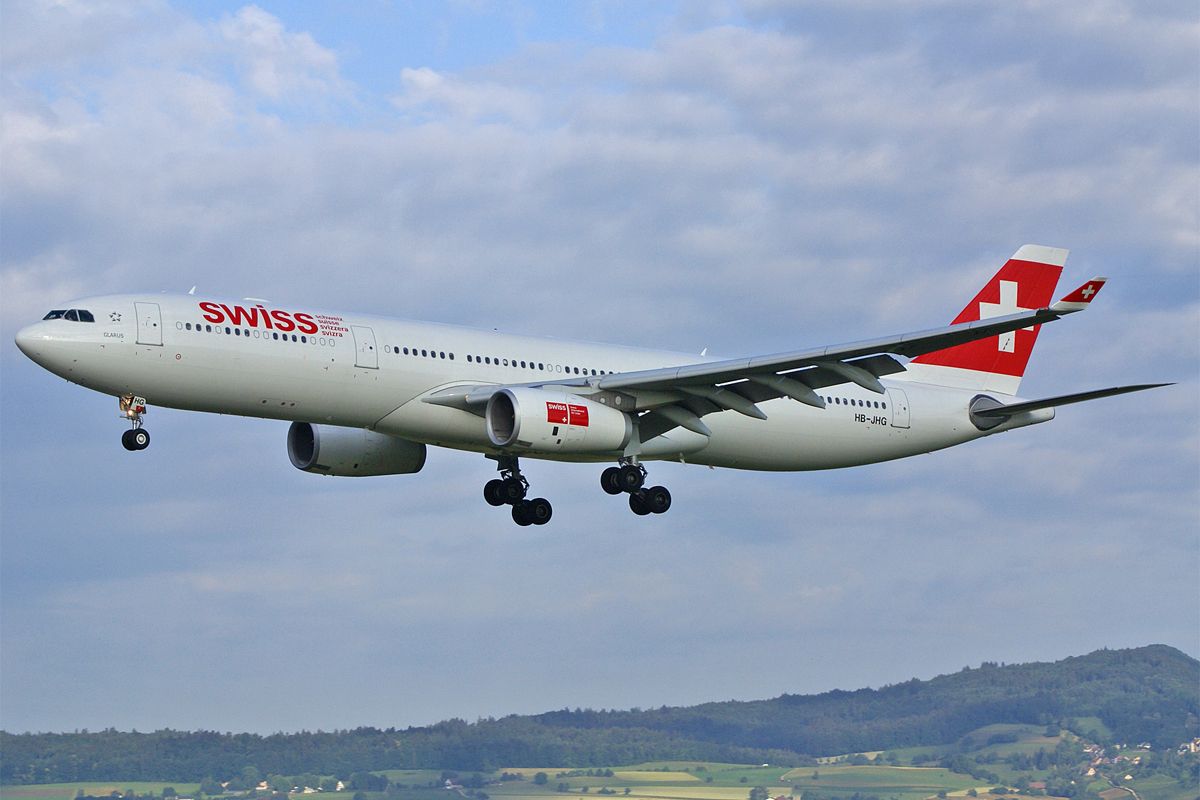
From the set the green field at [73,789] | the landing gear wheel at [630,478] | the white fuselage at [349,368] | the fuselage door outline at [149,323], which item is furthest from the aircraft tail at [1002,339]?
the green field at [73,789]

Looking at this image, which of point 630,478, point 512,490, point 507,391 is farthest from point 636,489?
point 507,391

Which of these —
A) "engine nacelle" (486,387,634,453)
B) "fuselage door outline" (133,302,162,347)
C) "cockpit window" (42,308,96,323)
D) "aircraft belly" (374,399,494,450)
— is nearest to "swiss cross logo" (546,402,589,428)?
"engine nacelle" (486,387,634,453)

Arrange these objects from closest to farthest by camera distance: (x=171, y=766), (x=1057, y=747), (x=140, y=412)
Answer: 1. (x=140, y=412)
2. (x=171, y=766)
3. (x=1057, y=747)

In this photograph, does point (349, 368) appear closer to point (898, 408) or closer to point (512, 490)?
point (512, 490)

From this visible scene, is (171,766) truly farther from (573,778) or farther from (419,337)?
(419,337)

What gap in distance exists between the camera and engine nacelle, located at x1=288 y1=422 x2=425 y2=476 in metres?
46.9

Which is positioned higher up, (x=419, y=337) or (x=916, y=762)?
(x=419, y=337)

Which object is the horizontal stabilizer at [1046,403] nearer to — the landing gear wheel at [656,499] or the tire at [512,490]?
the landing gear wheel at [656,499]

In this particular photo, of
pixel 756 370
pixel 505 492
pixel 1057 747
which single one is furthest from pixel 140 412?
pixel 1057 747

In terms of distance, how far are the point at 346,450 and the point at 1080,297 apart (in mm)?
20961

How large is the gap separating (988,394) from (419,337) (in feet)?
64.5

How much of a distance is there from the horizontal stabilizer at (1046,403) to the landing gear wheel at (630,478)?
11.8 meters

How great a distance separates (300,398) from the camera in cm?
4050

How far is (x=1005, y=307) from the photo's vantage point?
54.2 m
